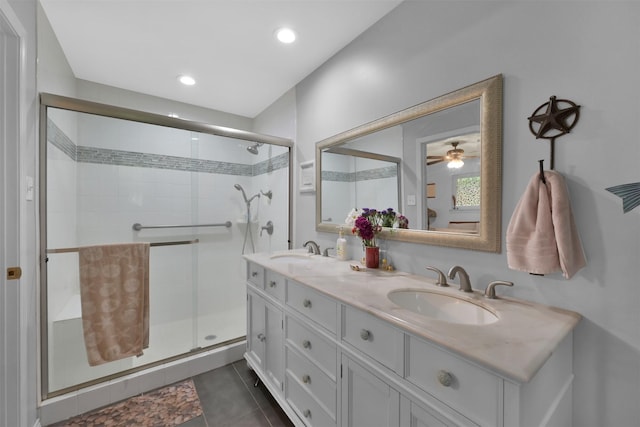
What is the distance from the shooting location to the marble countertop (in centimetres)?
64

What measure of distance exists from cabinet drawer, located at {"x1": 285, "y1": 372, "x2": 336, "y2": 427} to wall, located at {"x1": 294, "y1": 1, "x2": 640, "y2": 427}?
913mm

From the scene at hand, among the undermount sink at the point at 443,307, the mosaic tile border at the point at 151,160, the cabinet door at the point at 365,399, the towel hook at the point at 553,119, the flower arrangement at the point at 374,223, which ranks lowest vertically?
the cabinet door at the point at 365,399

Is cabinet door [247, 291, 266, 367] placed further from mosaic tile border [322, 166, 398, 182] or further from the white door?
the white door

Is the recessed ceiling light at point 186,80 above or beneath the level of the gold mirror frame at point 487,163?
above

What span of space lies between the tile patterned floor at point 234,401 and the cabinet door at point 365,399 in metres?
0.66

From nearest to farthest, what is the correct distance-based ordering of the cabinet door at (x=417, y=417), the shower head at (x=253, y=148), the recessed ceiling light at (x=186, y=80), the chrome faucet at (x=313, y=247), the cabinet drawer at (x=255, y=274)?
the cabinet door at (x=417, y=417)
the cabinet drawer at (x=255, y=274)
the chrome faucet at (x=313, y=247)
the recessed ceiling light at (x=186, y=80)
the shower head at (x=253, y=148)

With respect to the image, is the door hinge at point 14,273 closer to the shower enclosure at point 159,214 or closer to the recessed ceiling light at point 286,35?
the shower enclosure at point 159,214

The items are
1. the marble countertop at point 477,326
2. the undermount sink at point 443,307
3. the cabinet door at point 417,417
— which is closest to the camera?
the marble countertop at point 477,326

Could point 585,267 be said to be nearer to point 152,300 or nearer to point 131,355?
point 131,355

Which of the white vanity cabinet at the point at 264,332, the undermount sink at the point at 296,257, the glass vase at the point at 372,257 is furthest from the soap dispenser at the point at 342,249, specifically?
the white vanity cabinet at the point at 264,332

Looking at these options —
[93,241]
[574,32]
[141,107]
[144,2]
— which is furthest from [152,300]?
[574,32]

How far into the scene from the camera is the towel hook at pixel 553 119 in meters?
0.92

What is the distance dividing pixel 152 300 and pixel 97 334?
523 mm

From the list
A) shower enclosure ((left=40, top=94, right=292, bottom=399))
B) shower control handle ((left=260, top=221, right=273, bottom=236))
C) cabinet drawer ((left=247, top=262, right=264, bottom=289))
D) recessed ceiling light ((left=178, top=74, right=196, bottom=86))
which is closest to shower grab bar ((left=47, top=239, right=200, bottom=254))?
shower enclosure ((left=40, top=94, right=292, bottom=399))
